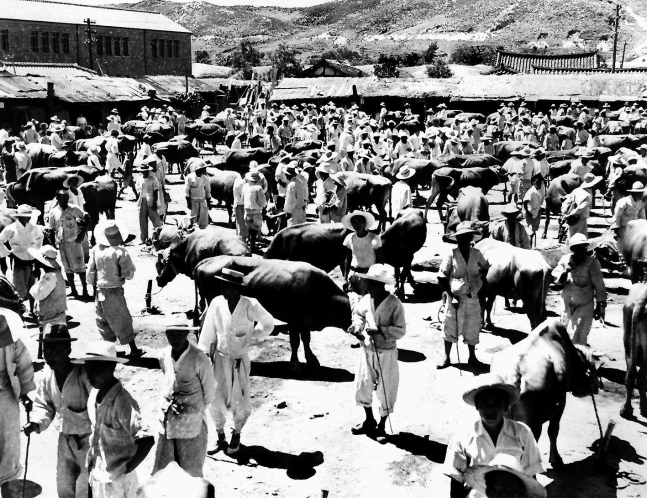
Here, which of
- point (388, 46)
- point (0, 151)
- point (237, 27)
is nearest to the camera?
point (0, 151)

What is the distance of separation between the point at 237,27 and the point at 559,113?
386 feet

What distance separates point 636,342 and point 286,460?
3640mm

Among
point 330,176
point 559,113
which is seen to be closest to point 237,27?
point 559,113

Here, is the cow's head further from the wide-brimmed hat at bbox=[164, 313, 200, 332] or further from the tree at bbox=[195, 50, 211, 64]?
the tree at bbox=[195, 50, 211, 64]

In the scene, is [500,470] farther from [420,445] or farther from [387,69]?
[387,69]

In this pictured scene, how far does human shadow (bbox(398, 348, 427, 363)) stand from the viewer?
9.05m

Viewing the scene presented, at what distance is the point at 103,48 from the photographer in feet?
182

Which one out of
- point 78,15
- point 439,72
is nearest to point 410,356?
point 439,72

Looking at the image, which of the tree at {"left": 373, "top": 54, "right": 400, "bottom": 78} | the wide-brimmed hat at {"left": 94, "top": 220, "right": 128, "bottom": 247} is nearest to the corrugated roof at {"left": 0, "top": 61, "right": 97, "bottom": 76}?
the tree at {"left": 373, "top": 54, "right": 400, "bottom": 78}

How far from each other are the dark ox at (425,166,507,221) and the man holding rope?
9704mm

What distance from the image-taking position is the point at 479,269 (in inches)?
335

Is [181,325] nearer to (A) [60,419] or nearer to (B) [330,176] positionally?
(A) [60,419]

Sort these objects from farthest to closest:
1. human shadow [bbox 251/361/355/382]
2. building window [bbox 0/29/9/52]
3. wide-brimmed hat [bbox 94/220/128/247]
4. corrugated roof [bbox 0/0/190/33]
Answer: corrugated roof [bbox 0/0/190/33]
building window [bbox 0/29/9/52]
human shadow [bbox 251/361/355/382]
wide-brimmed hat [bbox 94/220/128/247]

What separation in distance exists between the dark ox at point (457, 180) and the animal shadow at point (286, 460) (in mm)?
10198
